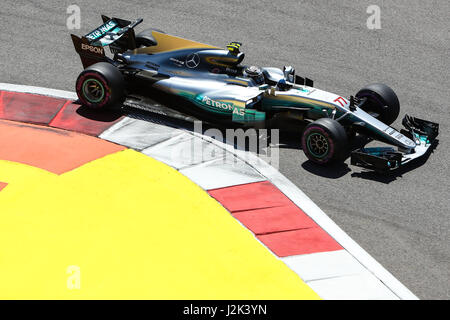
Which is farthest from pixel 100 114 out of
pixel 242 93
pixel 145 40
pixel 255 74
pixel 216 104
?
pixel 255 74

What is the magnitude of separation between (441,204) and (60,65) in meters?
8.29

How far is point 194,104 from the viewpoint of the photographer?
11828mm

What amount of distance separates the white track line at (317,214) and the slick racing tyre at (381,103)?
2380 mm

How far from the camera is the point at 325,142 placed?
10.5 meters

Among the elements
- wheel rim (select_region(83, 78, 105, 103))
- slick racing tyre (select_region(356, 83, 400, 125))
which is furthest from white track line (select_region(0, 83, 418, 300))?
slick racing tyre (select_region(356, 83, 400, 125))

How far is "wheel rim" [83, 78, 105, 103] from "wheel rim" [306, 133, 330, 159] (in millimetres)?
3869

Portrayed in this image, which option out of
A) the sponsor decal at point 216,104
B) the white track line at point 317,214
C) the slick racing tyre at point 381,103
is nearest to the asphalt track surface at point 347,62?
the white track line at point 317,214

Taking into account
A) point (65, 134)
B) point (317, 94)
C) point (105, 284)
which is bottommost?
point (105, 284)

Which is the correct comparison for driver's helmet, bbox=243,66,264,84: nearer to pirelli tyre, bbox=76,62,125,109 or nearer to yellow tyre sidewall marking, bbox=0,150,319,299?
pirelli tyre, bbox=76,62,125,109

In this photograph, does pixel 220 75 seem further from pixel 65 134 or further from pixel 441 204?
pixel 441 204

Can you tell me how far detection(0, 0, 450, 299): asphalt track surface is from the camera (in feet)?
30.4

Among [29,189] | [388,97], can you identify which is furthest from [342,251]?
[29,189]

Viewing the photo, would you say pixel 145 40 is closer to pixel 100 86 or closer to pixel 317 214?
pixel 100 86

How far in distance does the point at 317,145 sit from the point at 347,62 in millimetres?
4567
